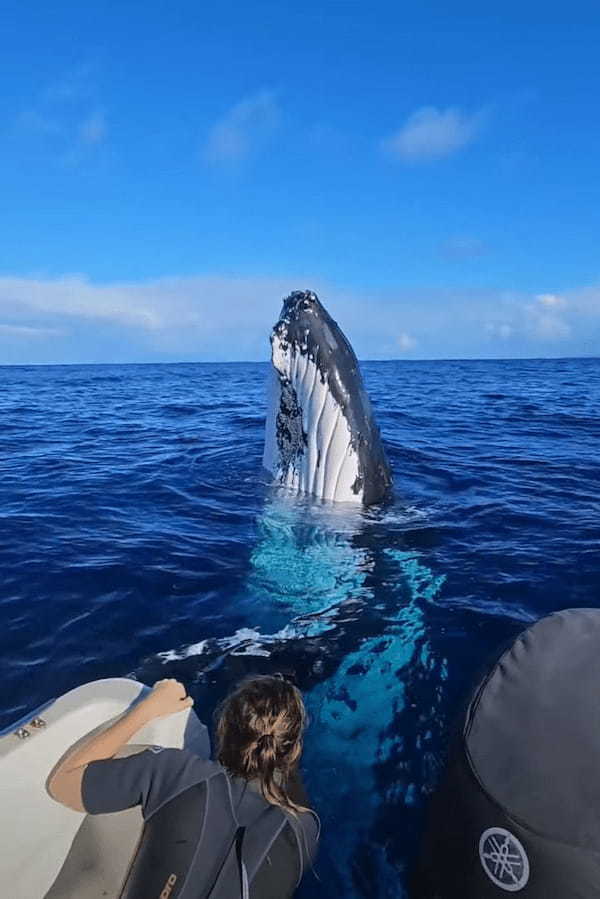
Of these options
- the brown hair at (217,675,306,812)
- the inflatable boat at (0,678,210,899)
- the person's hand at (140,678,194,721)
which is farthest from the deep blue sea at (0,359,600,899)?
the person's hand at (140,678,194,721)

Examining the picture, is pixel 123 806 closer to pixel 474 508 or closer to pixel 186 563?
pixel 186 563

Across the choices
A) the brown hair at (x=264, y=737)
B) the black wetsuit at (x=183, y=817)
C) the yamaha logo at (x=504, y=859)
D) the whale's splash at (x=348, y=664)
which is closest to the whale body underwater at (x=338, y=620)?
the whale's splash at (x=348, y=664)

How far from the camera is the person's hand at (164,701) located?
317 cm

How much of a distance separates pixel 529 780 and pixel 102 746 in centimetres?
186

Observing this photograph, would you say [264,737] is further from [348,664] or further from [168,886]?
[348,664]

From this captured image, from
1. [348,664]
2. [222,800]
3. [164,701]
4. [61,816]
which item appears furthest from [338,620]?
[222,800]

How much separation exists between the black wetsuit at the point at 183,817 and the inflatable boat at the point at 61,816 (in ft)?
1.00

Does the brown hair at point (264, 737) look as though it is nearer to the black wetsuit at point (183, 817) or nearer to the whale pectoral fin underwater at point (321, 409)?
the black wetsuit at point (183, 817)

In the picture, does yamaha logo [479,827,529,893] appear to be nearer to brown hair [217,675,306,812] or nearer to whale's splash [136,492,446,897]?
brown hair [217,675,306,812]

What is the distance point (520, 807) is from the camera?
2.26 m

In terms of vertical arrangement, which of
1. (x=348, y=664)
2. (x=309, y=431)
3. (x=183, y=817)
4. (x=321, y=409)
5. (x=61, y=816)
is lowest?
(x=348, y=664)

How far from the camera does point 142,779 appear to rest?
2775 millimetres

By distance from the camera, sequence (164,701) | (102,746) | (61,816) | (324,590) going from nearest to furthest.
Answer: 1. (102,746)
2. (61,816)
3. (164,701)
4. (324,590)

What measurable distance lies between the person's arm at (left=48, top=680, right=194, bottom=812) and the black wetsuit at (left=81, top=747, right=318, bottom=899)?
0.31 ft
